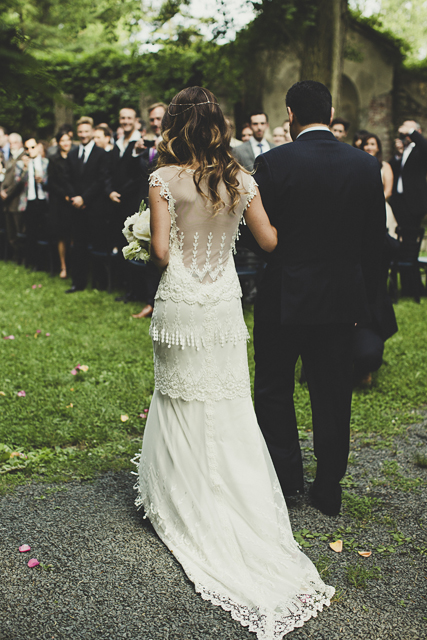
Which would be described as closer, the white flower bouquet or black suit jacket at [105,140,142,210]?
the white flower bouquet

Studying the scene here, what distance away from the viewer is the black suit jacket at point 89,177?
9469 millimetres

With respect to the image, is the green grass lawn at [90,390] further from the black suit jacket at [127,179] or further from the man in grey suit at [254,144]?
the man in grey suit at [254,144]

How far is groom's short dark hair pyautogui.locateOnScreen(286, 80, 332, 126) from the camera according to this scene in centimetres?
315

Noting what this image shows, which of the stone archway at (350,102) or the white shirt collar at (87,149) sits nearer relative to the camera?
the white shirt collar at (87,149)

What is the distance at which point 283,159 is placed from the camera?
312cm

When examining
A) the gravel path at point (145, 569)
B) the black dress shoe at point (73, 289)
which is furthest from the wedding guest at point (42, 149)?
the gravel path at point (145, 569)

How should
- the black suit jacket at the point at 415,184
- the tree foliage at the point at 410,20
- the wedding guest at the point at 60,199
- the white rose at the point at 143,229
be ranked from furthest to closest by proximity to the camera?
the tree foliage at the point at 410,20 < the wedding guest at the point at 60,199 < the black suit jacket at the point at 415,184 < the white rose at the point at 143,229

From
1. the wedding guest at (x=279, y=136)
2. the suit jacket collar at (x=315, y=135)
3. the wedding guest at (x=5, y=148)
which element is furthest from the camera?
the wedding guest at (x=5, y=148)

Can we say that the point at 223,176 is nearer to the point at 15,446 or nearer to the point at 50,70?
the point at 50,70

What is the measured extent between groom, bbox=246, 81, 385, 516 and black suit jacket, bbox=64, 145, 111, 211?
664cm

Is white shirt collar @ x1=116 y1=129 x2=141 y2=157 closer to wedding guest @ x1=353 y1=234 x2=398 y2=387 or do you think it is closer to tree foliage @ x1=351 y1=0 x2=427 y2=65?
wedding guest @ x1=353 y1=234 x2=398 y2=387

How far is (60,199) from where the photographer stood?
33.1 ft

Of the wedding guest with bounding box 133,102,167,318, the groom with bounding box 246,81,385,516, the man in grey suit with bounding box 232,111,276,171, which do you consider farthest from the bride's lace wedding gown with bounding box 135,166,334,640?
the man in grey suit with bounding box 232,111,276,171

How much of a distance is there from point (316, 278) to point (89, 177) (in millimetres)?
7161
